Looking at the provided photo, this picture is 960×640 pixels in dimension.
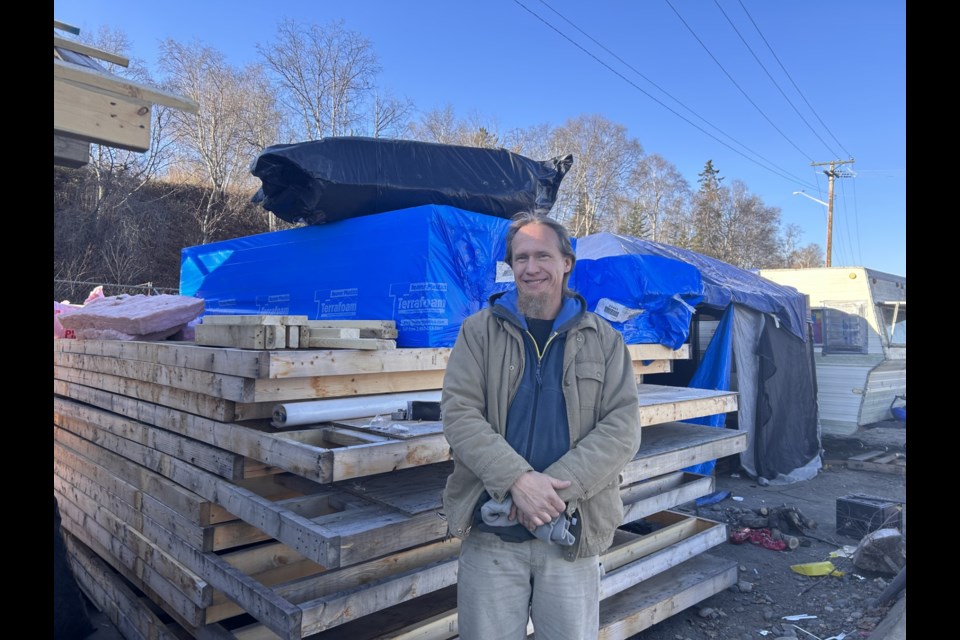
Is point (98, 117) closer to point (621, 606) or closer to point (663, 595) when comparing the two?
point (621, 606)

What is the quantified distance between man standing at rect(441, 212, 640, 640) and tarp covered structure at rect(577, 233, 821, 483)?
275 inches

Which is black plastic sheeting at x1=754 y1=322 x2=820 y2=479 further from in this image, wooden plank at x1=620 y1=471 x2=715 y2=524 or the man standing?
the man standing

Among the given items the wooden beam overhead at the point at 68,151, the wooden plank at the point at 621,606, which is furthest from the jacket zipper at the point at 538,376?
the wooden beam overhead at the point at 68,151

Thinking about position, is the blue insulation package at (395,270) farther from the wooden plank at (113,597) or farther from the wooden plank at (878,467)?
the wooden plank at (878,467)

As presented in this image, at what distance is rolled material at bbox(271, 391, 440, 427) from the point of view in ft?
10.5

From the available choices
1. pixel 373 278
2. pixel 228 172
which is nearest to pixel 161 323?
pixel 373 278

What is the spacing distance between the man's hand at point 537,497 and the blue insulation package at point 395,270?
7.08 feet

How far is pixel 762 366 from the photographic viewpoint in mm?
9656

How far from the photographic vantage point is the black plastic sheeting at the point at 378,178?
4676 millimetres

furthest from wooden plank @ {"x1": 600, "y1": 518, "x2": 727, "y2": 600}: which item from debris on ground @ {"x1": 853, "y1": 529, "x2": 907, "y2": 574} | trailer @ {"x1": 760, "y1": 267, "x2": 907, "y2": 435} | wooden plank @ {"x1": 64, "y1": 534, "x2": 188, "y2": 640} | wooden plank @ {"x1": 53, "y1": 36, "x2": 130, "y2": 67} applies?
trailer @ {"x1": 760, "y1": 267, "x2": 907, "y2": 435}

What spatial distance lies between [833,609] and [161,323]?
19.9 ft

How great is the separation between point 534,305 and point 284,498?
2343mm

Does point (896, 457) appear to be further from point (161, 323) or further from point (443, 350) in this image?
point (161, 323)

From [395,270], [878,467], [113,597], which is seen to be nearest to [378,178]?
[395,270]
